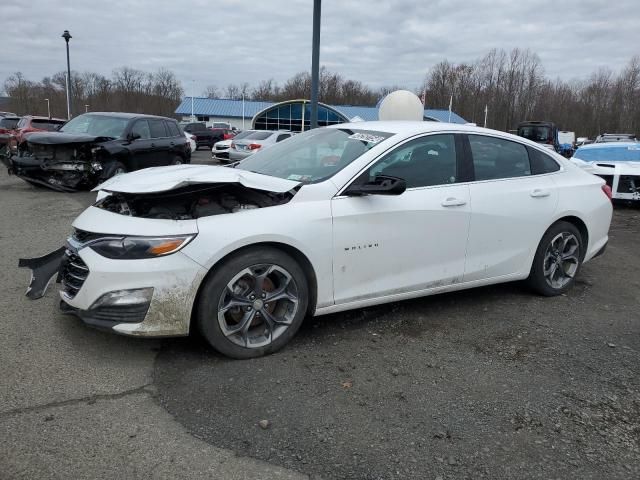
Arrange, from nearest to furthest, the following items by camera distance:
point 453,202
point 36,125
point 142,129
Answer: point 453,202, point 142,129, point 36,125

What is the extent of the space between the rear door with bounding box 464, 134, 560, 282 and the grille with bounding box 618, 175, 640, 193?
23.7ft

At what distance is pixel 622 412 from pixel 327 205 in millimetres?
2183

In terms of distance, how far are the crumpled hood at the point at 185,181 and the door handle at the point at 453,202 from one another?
3.91 feet

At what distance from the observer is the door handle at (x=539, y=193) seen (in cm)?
458

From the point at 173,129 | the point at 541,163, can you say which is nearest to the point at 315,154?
the point at 541,163

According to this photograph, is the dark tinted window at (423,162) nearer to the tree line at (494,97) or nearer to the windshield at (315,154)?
the windshield at (315,154)

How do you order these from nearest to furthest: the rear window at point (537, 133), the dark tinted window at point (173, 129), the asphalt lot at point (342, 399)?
Result: 1. the asphalt lot at point (342, 399)
2. the dark tinted window at point (173, 129)
3. the rear window at point (537, 133)

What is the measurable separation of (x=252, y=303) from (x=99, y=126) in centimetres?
979

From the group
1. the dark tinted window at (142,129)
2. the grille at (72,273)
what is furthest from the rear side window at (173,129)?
the grille at (72,273)

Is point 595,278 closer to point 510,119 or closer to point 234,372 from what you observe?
point 234,372

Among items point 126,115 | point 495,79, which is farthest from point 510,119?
point 126,115

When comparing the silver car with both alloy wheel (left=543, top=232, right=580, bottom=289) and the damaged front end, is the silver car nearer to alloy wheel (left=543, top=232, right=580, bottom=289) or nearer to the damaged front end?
the damaged front end

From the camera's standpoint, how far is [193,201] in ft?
12.3

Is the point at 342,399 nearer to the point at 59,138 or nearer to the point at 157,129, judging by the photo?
the point at 59,138
